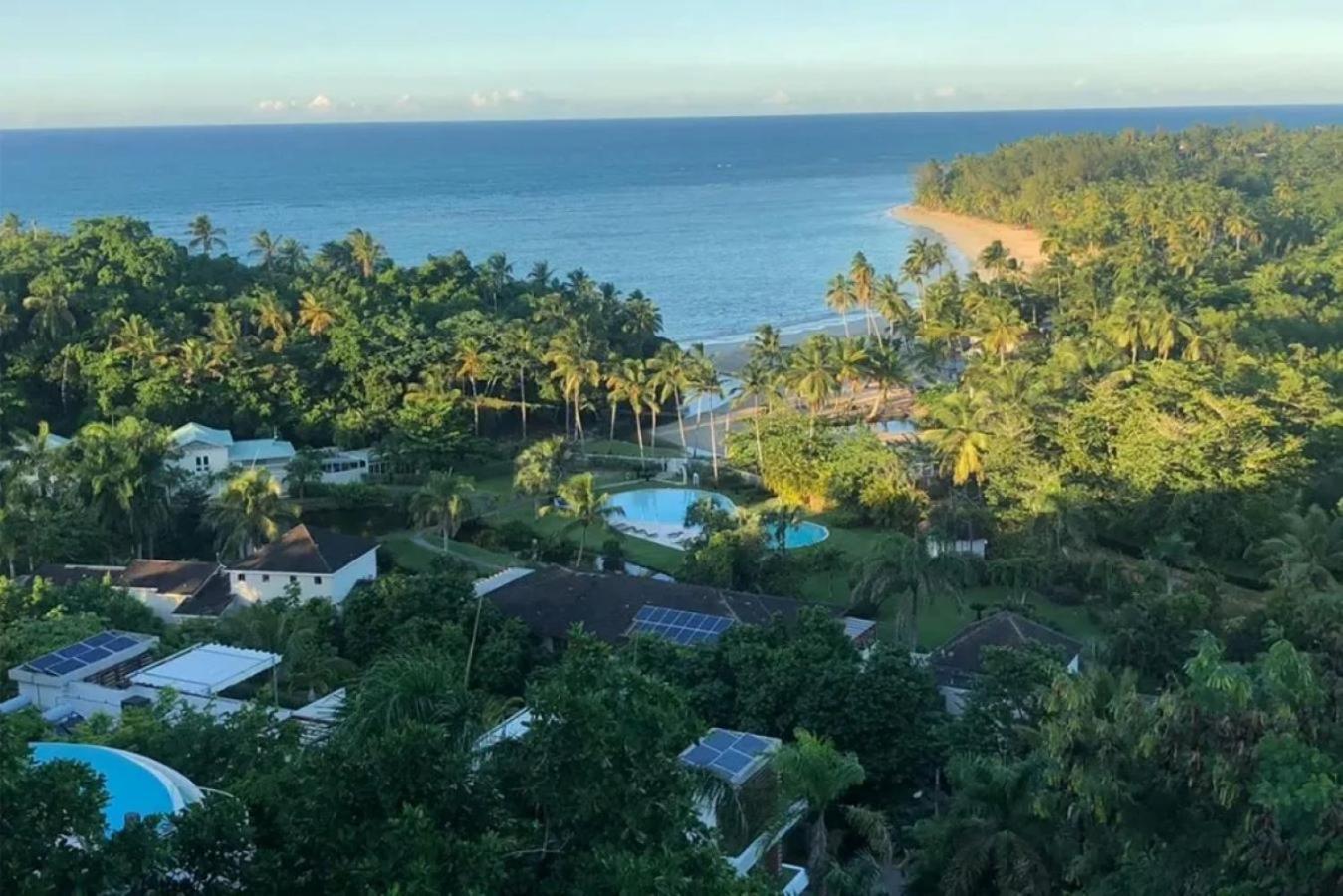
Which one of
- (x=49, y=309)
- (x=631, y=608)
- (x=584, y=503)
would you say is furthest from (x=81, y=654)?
(x=49, y=309)

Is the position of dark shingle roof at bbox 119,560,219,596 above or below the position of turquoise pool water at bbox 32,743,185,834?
below

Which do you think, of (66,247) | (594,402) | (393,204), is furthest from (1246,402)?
(393,204)

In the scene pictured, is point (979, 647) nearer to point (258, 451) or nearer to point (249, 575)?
point (249, 575)

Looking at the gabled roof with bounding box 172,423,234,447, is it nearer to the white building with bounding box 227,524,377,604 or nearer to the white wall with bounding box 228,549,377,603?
the white building with bounding box 227,524,377,604

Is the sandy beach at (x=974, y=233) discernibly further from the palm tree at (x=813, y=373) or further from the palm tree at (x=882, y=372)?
the palm tree at (x=813, y=373)

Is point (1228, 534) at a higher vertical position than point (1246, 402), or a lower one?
lower

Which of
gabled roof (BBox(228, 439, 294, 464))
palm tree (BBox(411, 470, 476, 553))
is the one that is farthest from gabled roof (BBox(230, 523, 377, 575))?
→ gabled roof (BBox(228, 439, 294, 464))

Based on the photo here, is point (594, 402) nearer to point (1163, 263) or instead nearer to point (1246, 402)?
point (1246, 402)

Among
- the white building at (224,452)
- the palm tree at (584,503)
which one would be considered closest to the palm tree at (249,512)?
the palm tree at (584,503)
